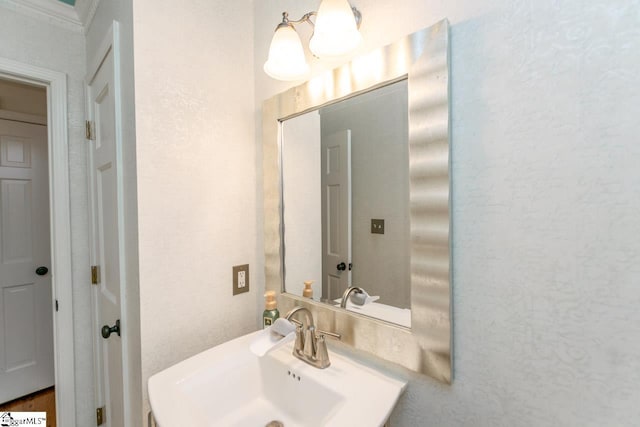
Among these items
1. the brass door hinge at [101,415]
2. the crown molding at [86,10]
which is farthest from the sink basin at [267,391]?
the crown molding at [86,10]

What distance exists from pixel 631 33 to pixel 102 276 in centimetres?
189

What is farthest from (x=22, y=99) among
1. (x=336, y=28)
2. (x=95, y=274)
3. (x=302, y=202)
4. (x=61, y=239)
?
(x=336, y=28)

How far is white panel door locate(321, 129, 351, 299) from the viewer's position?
96cm

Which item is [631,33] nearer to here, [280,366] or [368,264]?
[368,264]

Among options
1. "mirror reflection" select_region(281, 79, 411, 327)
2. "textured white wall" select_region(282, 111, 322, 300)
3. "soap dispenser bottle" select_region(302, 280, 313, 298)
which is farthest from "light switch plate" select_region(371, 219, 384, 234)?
"soap dispenser bottle" select_region(302, 280, 313, 298)

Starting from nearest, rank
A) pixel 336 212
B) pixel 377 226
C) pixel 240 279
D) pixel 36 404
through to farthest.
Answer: pixel 377 226 → pixel 336 212 → pixel 240 279 → pixel 36 404

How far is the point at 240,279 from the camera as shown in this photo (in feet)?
4.05

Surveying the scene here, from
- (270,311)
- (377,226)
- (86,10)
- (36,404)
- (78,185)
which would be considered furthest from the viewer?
(36,404)

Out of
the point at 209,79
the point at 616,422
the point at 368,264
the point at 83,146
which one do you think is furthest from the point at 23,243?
the point at 616,422

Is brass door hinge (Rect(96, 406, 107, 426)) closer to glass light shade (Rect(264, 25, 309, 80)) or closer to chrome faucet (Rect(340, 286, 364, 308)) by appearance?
chrome faucet (Rect(340, 286, 364, 308))

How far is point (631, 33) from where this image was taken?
499 millimetres

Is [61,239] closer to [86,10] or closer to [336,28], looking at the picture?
[86,10]

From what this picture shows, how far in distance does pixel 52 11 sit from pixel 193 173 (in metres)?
1.23

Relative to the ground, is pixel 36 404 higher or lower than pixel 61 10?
lower
